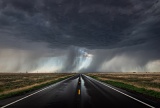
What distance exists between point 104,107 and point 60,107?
2.29 metres

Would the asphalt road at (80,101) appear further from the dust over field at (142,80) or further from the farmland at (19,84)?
the dust over field at (142,80)

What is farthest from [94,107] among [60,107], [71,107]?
[60,107]

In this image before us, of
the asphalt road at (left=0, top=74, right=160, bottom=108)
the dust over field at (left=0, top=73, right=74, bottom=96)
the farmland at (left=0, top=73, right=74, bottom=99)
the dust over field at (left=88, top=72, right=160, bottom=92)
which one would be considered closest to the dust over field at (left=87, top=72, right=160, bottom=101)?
the dust over field at (left=88, top=72, right=160, bottom=92)

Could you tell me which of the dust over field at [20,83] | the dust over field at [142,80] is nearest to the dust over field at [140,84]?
the dust over field at [142,80]

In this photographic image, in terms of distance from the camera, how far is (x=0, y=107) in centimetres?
859

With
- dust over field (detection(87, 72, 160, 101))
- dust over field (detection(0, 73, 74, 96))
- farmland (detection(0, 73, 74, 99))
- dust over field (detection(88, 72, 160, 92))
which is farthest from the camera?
dust over field (detection(88, 72, 160, 92))

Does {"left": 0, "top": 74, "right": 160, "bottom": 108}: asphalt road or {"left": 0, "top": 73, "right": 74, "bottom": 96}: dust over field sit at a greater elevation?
{"left": 0, "top": 73, "right": 74, "bottom": 96}: dust over field

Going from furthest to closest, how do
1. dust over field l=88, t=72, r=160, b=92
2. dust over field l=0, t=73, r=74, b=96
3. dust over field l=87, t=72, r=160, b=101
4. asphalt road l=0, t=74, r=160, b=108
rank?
dust over field l=88, t=72, r=160, b=92 → dust over field l=0, t=73, r=74, b=96 → dust over field l=87, t=72, r=160, b=101 → asphalt road l=0, t=74, r=160, b=108

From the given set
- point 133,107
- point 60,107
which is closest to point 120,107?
point 133,107

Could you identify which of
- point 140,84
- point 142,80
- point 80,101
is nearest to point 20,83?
point 140,84

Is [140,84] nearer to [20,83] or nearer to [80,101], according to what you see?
[80,101]

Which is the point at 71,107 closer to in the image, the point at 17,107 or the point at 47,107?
the point at 47,107

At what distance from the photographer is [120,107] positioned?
8508 mm

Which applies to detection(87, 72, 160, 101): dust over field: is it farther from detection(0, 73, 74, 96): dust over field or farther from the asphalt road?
detection(0, 73, 74, 96): dust over field
